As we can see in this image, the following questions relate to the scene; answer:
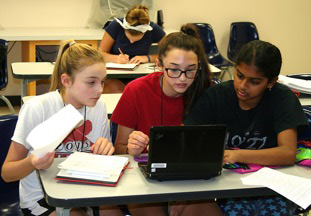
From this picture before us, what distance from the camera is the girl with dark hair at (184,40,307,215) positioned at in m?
1.87

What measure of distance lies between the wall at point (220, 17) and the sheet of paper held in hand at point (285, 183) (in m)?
3.96

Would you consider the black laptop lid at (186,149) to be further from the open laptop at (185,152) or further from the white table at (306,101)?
the white table at (306,101)

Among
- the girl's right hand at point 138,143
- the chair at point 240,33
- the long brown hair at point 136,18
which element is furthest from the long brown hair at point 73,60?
the chair at point 240,33

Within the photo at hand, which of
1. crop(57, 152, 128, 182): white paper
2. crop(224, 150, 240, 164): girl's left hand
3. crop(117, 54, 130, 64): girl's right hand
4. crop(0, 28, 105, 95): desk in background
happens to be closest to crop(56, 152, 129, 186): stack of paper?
crop(57, 152, 128, 182): white paper

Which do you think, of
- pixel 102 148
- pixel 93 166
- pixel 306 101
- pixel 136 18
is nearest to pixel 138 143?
pixel 102 148

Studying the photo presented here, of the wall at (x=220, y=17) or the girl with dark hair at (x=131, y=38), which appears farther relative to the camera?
the wall at (x=220, y=17)

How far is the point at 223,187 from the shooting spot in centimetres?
156

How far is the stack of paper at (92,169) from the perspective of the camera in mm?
1518

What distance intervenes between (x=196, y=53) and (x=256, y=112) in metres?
0.38

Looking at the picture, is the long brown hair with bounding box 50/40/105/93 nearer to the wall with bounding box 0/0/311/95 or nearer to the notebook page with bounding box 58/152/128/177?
the notebook page with bounding box 58/152/128/177

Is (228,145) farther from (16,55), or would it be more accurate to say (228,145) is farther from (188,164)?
(16,55)

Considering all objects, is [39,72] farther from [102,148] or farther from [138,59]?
[102,148]

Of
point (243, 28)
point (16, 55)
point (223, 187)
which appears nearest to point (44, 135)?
point (223, 187)

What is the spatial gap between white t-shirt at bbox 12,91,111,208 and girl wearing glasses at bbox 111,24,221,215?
95mm
